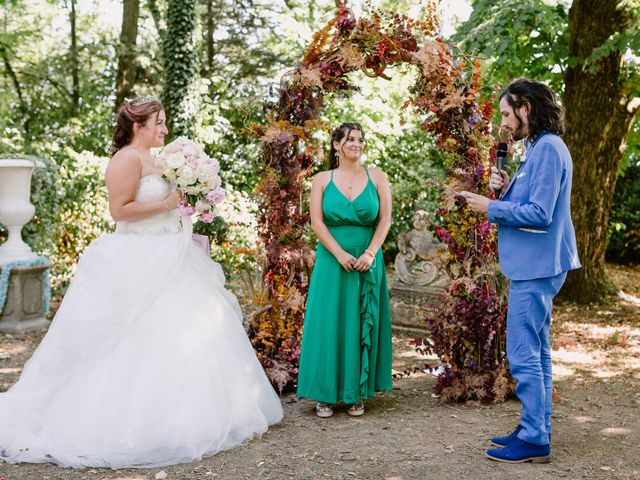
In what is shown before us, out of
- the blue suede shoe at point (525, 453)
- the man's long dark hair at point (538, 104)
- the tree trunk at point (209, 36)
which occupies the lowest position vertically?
the blue suede shoe at point (525, 453)

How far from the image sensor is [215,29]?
15516 mm

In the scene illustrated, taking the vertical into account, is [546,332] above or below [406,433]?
above

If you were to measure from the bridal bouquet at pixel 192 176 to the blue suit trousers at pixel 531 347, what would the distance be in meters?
1.97

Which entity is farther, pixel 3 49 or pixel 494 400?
pixel 3 49

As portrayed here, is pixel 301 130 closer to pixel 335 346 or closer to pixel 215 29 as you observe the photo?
pixel 335 346

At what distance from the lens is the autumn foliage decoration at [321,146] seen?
464cm

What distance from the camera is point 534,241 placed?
3516 millimetres

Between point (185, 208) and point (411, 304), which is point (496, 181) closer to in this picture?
point (185, 208)

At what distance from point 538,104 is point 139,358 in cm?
270

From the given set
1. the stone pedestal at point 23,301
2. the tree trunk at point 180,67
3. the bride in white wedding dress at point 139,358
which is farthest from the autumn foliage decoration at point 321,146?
the tree trunk at point 180,67

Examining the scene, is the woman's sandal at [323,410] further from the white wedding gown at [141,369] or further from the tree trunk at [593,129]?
the tree trunk at [593,129]

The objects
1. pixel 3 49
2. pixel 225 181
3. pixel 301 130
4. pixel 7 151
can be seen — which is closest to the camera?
pixel 301 130

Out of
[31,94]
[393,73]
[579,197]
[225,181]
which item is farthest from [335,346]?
[31,94]

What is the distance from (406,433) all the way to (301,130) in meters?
2.38
